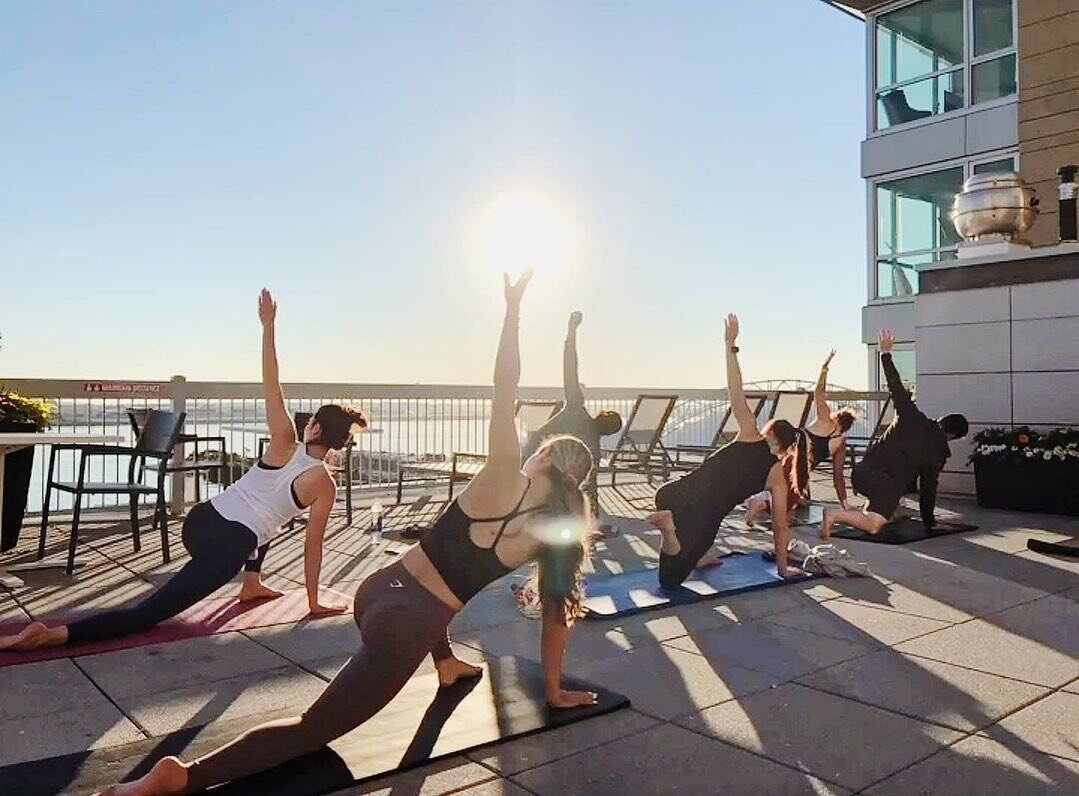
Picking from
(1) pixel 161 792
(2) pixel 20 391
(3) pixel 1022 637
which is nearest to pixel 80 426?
(2) pixel 20 391

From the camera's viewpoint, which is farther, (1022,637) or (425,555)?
(1022,637)

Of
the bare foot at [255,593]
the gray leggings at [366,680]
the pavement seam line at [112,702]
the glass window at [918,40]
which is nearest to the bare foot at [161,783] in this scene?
A: the gray leggings at [366,680]

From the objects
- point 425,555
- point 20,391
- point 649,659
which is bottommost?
point 649,659

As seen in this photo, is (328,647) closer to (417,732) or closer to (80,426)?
(417,732)

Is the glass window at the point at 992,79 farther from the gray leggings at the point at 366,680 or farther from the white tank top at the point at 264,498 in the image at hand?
the gray leggings at the point at 366,680

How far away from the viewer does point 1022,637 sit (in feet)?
13.8

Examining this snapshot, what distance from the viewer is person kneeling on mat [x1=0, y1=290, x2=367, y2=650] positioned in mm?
4098

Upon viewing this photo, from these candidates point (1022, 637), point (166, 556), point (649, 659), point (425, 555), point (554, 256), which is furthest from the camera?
point (166, 556)

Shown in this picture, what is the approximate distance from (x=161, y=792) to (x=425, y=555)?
927 millimetres

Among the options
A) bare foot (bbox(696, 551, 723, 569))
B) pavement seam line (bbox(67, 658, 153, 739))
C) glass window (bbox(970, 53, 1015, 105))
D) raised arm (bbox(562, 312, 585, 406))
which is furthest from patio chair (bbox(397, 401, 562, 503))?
glass window (bbox(970, 53, 1015, 105))

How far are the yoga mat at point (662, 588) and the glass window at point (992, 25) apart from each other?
1328 cm

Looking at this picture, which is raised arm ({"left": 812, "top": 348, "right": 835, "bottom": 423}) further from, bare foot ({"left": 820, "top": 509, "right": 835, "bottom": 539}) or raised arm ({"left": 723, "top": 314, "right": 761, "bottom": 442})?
raised arm ({"left": 723, "top": 314, "right": 761, "bottom": 442})

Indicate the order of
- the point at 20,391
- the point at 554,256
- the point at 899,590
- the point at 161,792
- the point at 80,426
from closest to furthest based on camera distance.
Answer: the point at 161,792 < the point at 554,256 < the point at 899,590 < the point at 20,391 < the point at 80,426

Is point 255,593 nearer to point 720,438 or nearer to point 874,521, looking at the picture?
point 874,521
